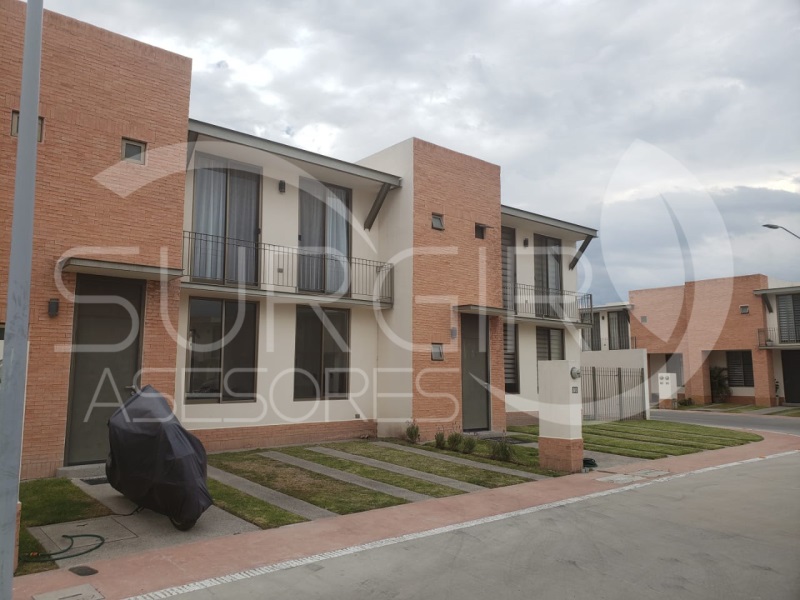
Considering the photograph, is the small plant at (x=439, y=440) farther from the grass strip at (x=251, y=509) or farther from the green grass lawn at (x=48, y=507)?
the green grass lawn at (x=48, y=507)

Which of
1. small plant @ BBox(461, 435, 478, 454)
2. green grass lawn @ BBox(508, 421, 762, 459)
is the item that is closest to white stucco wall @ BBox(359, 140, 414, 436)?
small plant @ BBox(461, 435, 478, 454)

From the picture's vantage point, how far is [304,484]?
31.4 ft

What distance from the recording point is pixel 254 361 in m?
13.3

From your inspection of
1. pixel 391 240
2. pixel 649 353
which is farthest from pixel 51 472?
pixel 649 353

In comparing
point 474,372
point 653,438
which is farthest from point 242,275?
point 653,438

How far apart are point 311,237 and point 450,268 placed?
382 centimetres

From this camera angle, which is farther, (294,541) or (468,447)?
(468,447)

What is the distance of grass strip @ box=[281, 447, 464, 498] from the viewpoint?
9.41 metres

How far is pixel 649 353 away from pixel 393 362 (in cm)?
2658

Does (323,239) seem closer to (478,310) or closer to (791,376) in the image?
(478,310)

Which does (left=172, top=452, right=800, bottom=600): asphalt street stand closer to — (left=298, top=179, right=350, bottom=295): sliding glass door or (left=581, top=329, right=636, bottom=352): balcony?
(left=298, top=179, right=350, bottom=295): sliding glass door

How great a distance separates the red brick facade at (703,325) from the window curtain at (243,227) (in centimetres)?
2931

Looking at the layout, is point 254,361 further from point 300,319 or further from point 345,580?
point 345,580

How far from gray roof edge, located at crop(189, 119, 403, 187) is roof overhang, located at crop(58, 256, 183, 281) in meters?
Answer: 3.16
